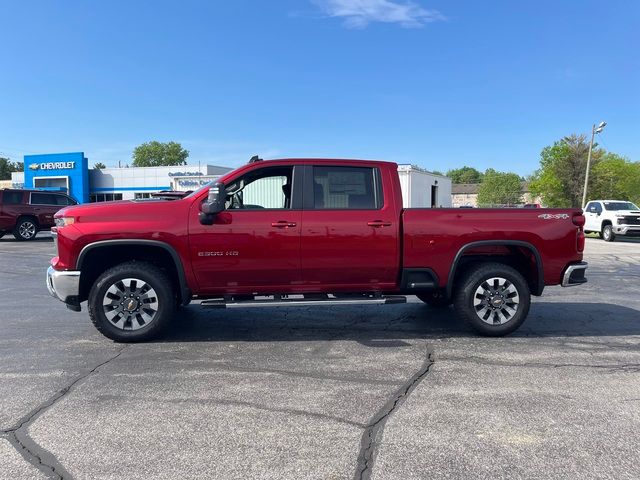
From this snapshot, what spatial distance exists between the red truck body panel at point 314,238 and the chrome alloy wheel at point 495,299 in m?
0.41

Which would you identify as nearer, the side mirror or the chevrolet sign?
the side mirror

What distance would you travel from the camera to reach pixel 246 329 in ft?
20.6

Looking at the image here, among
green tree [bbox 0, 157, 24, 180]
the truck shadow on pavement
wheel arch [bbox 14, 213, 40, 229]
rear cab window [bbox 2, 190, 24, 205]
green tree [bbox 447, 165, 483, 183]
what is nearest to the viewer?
the truck shadow on pavement

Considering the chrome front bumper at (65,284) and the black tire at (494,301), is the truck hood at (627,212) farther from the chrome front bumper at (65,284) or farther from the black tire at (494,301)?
the chrome front bumper at (65,284)

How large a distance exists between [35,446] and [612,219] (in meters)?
24.8

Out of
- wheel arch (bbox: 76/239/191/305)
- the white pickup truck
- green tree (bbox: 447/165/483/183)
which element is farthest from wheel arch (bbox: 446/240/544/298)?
green tree (bbox: 447/165/483/183)

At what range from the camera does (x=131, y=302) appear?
548cm

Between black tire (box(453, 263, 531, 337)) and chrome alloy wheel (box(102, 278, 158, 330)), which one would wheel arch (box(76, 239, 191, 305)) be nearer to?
chrome alloy wheel (box(102, 278, 158, 330))

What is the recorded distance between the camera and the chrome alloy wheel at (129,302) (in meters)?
5.46

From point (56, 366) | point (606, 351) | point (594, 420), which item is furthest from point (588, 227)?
point (56, 366)

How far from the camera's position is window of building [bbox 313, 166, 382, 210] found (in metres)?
5.74

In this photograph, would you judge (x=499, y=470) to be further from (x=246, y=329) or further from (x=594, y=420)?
(x=246, y=329)

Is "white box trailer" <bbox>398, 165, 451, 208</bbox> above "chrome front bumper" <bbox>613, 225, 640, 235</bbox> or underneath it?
above

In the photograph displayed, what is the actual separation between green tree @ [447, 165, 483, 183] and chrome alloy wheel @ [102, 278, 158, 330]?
191 m
